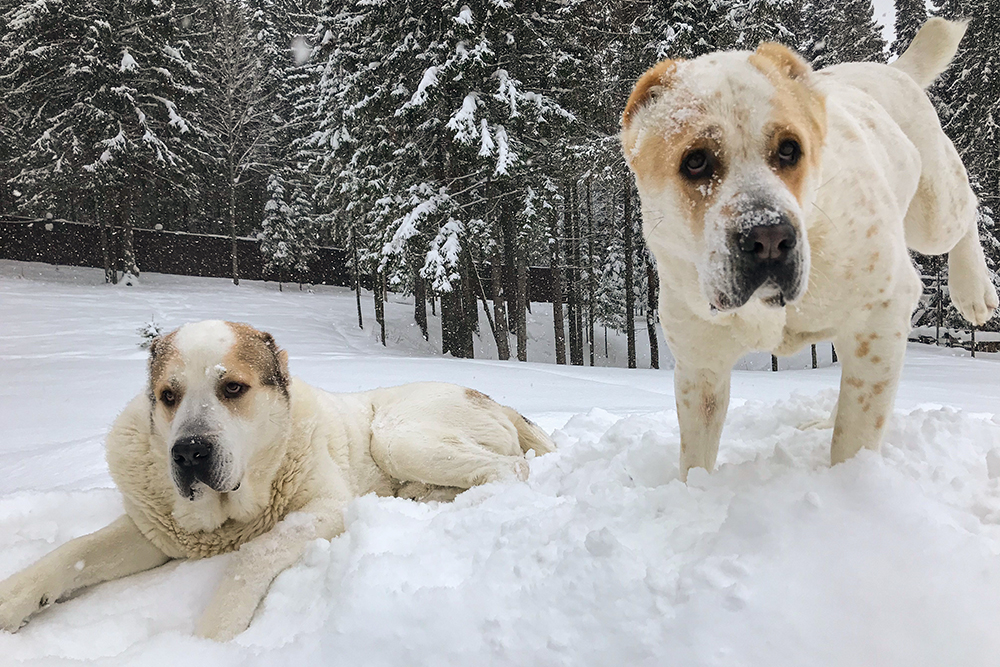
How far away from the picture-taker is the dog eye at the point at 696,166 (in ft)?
6.31

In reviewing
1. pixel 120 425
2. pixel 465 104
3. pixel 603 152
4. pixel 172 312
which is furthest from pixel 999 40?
pixel 172 312

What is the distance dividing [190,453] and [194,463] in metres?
0.05

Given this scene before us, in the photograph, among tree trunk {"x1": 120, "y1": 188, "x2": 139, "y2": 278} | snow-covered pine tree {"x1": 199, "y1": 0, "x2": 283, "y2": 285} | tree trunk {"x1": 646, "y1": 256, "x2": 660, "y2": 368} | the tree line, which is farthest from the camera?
snow-covered pine tree {"x1": 199, "y1": 0, "x2": 283, "y2": 285}

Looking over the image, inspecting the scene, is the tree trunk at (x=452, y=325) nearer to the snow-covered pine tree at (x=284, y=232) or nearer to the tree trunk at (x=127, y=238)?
the snow-covered pine tree at (x=284, y=232)

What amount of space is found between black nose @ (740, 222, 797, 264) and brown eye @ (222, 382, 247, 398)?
2.24 metres

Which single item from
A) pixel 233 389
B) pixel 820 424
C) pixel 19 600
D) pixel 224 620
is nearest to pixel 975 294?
pixel 820 424

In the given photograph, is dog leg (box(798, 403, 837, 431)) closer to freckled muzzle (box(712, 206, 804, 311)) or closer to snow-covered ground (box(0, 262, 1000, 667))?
snow-covered ground (box(0, 262, 1000, 667))

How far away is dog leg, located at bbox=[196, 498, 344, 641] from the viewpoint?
7.00ft

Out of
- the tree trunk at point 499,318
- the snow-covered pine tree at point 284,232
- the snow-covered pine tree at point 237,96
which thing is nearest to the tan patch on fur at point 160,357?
the tree trunk at point 499,318

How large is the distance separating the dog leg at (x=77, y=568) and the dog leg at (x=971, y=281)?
4668 millimetres

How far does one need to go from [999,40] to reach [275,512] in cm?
2082

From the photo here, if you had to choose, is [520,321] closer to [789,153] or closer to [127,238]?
[789,153]

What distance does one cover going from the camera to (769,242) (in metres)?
1.74

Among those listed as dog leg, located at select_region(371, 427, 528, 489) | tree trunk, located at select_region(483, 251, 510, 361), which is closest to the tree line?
tree trunk, located at select_region(483, 251, 510, 361)
